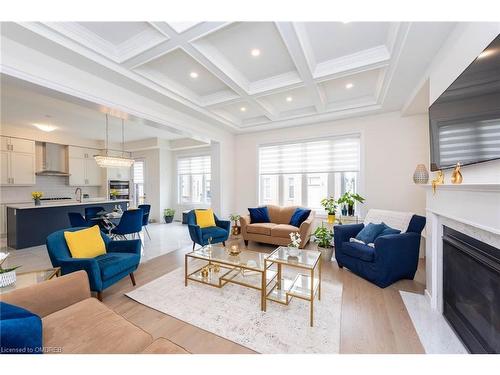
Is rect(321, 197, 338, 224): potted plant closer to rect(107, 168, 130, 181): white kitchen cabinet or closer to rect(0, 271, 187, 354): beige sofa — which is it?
rect(0, 271, 187, 354): beige sofa

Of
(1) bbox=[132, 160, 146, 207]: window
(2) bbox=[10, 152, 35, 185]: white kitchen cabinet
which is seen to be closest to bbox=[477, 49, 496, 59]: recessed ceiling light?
(1) bbox=[132, 160, 146, 207]: window

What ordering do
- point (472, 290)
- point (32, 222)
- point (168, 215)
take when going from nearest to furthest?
point (472, 290), point (32, 222), point (168, 215)

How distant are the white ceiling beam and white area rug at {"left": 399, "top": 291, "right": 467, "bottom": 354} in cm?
297

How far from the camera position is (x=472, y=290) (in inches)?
61.5

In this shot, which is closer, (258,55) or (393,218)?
(258,55)

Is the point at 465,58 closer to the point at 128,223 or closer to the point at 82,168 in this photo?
the point at 128,223

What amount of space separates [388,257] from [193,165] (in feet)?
20.4

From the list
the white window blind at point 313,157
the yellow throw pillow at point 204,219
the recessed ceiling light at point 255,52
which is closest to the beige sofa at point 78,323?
the yellow throw pillow at point 204,219

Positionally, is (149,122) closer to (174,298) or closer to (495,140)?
(174,298)

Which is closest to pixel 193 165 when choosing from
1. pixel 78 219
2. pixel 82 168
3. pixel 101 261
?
pixel 82 168

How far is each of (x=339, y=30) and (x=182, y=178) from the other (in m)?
6.48

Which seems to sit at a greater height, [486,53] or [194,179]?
[486,53]

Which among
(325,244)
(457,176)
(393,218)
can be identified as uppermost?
(457,176)
